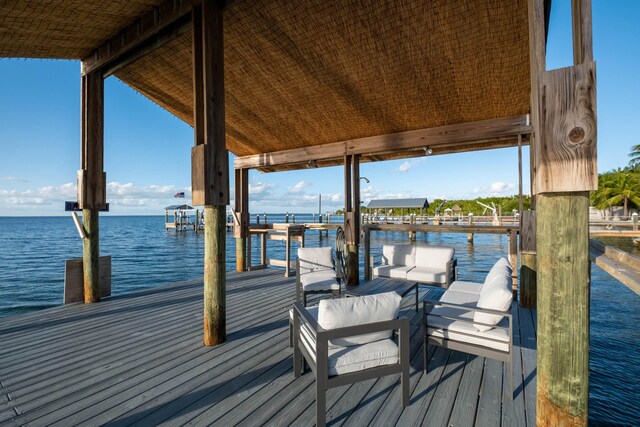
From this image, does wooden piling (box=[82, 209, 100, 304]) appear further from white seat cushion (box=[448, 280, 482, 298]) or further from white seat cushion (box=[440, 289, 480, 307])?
white seat cushion (box=[448, 280, 482, 298])

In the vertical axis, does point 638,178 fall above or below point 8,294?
above

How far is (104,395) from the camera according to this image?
229 centimetres

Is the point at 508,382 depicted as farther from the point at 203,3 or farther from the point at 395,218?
the point at 395,218

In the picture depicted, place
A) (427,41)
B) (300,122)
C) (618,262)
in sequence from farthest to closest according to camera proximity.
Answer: (300,122) → (427,41) → (618,262)

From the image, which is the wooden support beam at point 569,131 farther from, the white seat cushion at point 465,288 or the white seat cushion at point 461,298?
the white seat cushion at point 465,288

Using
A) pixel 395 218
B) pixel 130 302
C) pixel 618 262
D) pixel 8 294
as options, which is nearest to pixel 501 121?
pixel 618 262

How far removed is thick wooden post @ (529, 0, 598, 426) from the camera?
144cm

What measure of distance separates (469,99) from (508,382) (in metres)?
3.57

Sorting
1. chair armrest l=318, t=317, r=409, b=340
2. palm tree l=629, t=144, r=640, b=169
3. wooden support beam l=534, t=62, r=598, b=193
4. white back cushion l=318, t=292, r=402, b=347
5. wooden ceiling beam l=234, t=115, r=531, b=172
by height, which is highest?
palm tree l=629, t=144, r=640, b=169

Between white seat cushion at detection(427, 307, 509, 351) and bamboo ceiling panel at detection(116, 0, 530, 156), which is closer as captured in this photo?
white seat cushion at detection(427, 307, 509, 351)

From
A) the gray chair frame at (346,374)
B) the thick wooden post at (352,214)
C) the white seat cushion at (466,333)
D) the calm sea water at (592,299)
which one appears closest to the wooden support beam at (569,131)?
the gray chair frame at (346,374)

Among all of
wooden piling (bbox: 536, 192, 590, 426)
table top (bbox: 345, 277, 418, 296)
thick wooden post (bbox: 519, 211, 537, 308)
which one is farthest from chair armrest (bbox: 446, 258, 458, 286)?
wooden piling (bbox: 536, 192, 590, 426)

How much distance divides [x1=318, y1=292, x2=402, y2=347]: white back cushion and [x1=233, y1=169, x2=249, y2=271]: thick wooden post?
203 inches

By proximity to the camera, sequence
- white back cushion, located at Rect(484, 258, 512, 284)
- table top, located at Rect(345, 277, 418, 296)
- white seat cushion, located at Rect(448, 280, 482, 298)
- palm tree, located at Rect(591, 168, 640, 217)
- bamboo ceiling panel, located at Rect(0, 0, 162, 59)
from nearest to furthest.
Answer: white back cushion, located at Rect(484, 258, 512, 284), bamboo ceiling panel, located at Rect(0, 0, 162, 59), white seat cushion, located at Rect(448, 280, 482, 298), table top, located at Rect(345, 277, 418, 296), palm tree, located at Rect(591, 168, 640, 217)
